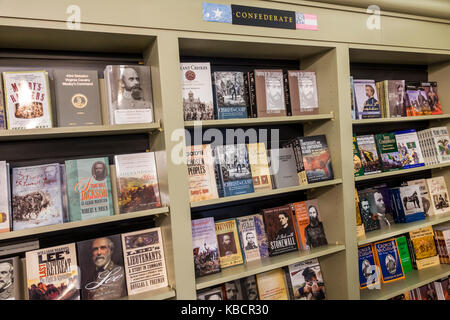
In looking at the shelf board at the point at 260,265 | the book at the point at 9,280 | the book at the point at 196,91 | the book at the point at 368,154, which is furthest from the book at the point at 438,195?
the book at the point at 9,280

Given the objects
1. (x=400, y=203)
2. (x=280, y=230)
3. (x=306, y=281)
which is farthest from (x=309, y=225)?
(x=400, y=203)

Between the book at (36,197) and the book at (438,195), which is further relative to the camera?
the book at (438,195)

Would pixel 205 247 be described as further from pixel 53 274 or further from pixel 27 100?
pixel 27 100

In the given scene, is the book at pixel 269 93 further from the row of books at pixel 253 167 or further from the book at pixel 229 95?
the row of books at pixel 253 167

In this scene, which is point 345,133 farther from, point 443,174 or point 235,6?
point 443,174

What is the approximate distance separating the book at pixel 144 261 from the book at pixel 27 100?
0.70 meters

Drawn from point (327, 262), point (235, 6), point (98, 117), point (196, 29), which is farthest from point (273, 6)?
point (327, 262)

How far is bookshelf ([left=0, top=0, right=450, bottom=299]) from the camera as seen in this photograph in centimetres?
155

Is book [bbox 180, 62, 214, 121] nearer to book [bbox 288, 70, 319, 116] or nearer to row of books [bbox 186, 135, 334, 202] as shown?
row of books [bbox 186, 135, 334, 202]

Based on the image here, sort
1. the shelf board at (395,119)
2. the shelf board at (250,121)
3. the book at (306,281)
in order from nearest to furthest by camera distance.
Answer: the shelf board at (250,121) < the book at (306,281) < the shelf board at (395,119)

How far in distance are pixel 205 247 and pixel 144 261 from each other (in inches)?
13.6

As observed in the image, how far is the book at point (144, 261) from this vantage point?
5.68 ft

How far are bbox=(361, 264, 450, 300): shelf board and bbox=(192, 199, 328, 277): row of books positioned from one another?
484 mm

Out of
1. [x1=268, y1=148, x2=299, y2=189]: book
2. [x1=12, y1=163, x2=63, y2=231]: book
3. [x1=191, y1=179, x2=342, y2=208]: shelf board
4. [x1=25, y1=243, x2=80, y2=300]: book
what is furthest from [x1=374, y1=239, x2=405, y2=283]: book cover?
[x1=12, y1=163, x2=63, y2=231]: book
